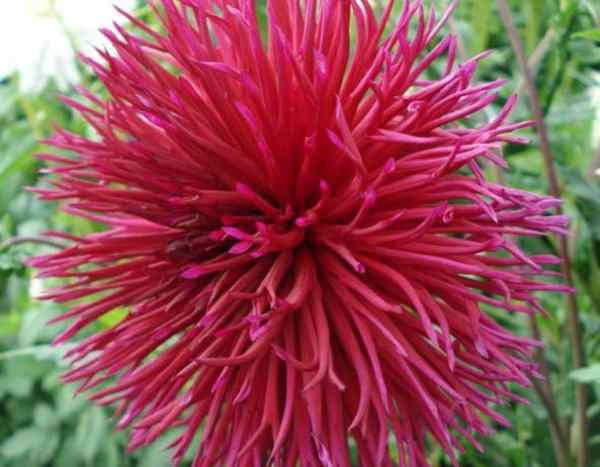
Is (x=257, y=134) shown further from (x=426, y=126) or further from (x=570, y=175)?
(x=570, y=175)

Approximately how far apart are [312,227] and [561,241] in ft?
1.09

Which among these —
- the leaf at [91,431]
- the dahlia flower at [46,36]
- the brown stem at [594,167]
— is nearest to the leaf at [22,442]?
the leaf at [91,431]

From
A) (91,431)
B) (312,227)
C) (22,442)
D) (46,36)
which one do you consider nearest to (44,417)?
(22,442)

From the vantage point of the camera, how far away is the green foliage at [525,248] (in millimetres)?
787

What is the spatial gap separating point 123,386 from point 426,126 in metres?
0.30

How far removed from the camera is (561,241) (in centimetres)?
75

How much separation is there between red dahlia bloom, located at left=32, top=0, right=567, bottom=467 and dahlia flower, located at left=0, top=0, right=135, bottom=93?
1.46 ft

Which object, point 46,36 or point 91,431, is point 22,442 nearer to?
point 91,431

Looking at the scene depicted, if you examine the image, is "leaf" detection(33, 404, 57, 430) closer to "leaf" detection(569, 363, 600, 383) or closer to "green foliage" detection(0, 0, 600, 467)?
"green foliage" detection(0, 0, 600, 467)

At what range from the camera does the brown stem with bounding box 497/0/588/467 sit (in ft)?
2.38

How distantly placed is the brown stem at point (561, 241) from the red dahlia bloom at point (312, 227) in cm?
20

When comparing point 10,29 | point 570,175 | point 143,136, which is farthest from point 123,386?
point 10,29

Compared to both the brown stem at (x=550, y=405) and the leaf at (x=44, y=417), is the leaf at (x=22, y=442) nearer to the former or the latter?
the leaf at (x=44, y=417)

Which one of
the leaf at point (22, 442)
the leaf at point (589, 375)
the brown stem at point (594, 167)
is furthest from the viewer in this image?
the leaf at point (22, 442)
